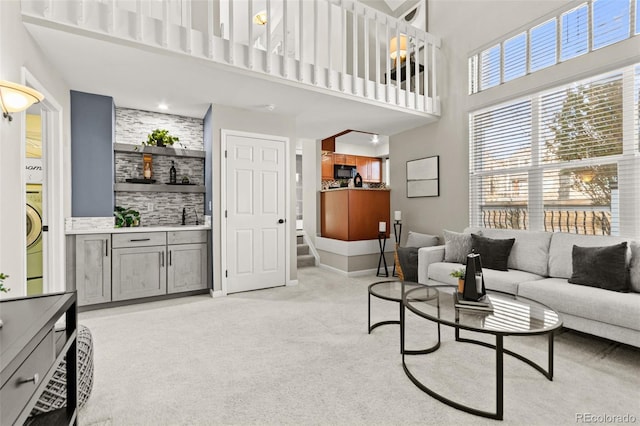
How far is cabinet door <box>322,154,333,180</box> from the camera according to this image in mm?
7638

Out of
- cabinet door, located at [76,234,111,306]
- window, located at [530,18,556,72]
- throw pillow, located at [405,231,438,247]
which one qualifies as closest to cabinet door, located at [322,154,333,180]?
throw pillow, located at [405,231,438,247]

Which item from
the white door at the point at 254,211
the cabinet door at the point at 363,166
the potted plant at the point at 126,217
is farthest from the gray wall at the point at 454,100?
the potted plant at the point at 126,217

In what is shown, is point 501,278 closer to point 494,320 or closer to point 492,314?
point 492,314

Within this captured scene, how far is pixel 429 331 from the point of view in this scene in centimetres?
278

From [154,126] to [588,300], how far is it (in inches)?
204

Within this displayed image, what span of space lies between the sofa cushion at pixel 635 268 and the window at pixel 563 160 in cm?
37

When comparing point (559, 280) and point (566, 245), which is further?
point (566, 245)

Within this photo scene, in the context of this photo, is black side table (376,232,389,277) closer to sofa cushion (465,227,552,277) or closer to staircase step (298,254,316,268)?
staircase step (298,254,316,268)

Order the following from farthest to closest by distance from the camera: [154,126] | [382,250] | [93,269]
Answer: [382,250] < [154,126] < [93,269]

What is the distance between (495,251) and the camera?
3.37 metres

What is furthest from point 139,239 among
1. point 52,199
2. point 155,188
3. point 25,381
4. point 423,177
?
point 423,177

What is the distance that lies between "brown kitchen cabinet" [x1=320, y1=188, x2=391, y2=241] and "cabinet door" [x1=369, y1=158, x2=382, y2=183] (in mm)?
2905

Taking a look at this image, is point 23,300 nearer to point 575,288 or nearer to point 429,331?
point 429,331

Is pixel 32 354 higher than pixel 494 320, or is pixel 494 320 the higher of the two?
pixel 32 354
